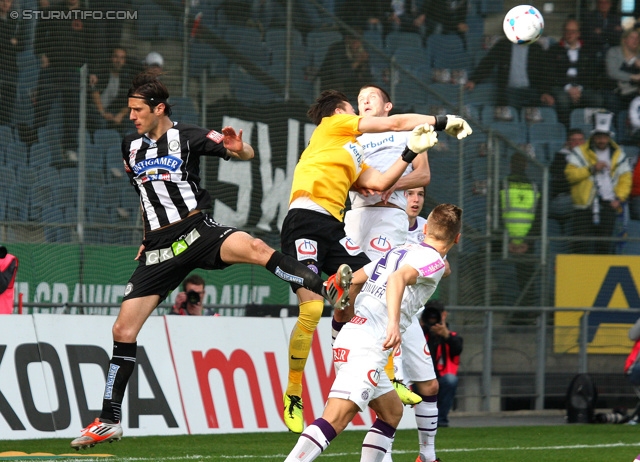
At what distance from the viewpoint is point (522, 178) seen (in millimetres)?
16109

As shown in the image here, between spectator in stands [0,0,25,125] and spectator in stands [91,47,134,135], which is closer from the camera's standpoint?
spectator in stands [0,0,25,125]

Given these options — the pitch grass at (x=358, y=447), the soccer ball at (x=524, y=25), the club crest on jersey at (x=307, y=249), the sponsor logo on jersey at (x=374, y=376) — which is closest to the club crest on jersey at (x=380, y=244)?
the club crest on jersey at (x=307, y=249)

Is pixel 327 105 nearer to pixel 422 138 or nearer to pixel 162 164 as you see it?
pixel 162 164

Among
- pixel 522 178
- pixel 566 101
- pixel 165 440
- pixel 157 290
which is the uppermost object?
pixel 566 101

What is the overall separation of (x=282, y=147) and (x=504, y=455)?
5923 mm

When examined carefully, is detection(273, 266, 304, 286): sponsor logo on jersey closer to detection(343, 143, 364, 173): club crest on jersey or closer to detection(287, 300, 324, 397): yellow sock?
detection(287, 300, 324, 397): yellow sock

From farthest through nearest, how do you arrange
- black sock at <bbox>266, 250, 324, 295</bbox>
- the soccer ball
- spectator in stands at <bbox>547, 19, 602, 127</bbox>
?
1. spectator in stands at <bbox>547, 19, 602, 127</bbox>
2. the soccer ball
3. black sock at <bbox>266, 250, 324, 295</bbox>

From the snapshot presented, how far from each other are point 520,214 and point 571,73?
2.65 metres

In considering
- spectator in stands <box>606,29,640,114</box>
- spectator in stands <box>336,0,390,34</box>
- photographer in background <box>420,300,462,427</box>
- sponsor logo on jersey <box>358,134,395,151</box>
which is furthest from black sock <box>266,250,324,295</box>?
spectator in stands <box>606,29,640,114</box>

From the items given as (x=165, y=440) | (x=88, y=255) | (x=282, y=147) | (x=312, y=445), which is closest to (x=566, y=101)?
(x=282, y=147)

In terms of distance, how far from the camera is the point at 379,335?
660cm

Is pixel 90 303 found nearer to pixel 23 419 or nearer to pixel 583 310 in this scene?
pixel 23 419

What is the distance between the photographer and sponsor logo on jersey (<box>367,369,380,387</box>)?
21.1 feet

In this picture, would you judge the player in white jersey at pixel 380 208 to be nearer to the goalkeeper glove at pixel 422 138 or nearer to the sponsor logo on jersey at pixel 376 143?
the sponsor logo on jersey at pixel 376 143
